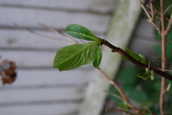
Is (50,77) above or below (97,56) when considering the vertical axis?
below

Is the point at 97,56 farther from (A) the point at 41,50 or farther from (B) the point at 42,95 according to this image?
(B) the point at 42,95

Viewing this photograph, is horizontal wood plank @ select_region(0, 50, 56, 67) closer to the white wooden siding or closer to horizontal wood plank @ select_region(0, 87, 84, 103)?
the white wooden siding

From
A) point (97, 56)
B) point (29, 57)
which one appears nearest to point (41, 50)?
point (29, 57)

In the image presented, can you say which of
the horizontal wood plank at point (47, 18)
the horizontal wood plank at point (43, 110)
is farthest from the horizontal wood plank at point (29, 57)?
the horizontal wood plank at point (43, 110)

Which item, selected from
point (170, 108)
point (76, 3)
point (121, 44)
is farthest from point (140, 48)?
point (76, 3)

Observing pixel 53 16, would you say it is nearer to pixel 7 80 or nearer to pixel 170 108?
pixel 7 80

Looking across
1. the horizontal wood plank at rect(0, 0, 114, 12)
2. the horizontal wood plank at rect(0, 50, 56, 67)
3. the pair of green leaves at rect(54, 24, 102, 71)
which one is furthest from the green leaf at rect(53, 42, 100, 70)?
A: the horizontal wood plank at rect(0, 50, 56, 67)

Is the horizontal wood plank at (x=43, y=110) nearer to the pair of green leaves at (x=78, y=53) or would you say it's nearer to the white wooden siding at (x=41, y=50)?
the white wooden siding at (x=41, y=50)
